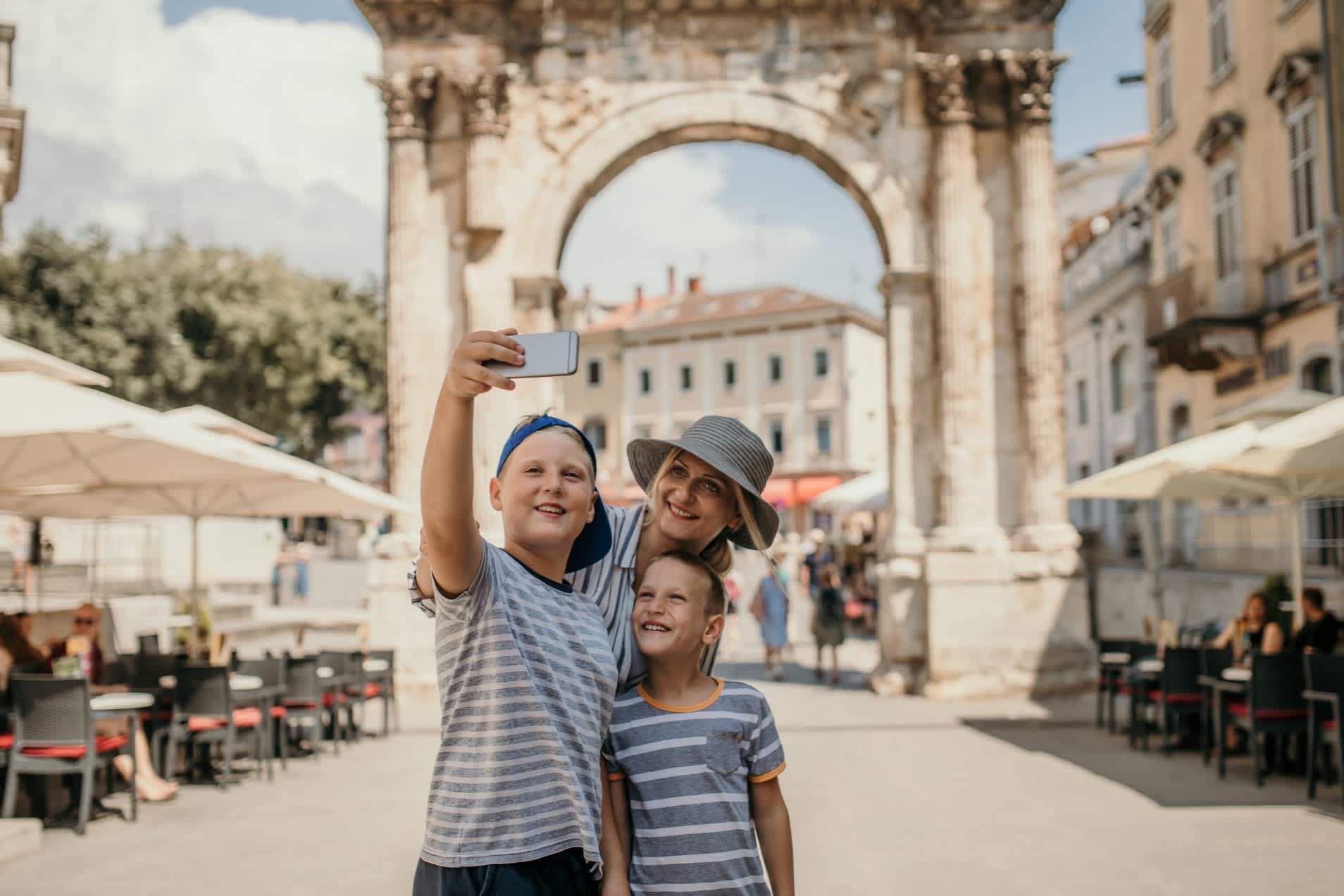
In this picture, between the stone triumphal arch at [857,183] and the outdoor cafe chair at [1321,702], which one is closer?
the outdoor cafe chair at [1321,702]

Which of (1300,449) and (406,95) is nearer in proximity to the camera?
(1300,449)

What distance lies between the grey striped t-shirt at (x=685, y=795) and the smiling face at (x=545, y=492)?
500 mm

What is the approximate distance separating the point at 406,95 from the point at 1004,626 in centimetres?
902

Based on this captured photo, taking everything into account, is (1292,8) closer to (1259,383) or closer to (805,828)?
(1259,383)

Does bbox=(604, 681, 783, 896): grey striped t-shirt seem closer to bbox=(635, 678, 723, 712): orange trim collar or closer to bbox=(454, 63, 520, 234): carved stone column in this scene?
bbox=(635, 678, 723, 712): orange trim collar

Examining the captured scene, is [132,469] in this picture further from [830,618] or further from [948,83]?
[948,83]

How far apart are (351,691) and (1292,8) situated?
17.8 meters

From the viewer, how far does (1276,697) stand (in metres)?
8.45

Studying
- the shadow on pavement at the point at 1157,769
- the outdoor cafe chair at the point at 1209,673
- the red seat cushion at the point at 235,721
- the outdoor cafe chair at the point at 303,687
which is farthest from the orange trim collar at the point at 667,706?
the outdoor cafe chair at the point at 1209,673

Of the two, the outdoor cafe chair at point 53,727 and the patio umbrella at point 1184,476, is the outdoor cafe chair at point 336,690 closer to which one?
the outdoor cafe chair at point 53,727

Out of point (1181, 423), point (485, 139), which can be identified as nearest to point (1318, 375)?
point (1181, 423)

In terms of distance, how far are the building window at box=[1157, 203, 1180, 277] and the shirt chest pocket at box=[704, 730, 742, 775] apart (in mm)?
24804

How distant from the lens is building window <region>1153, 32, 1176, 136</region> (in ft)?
84.1

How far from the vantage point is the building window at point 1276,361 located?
782 inches
